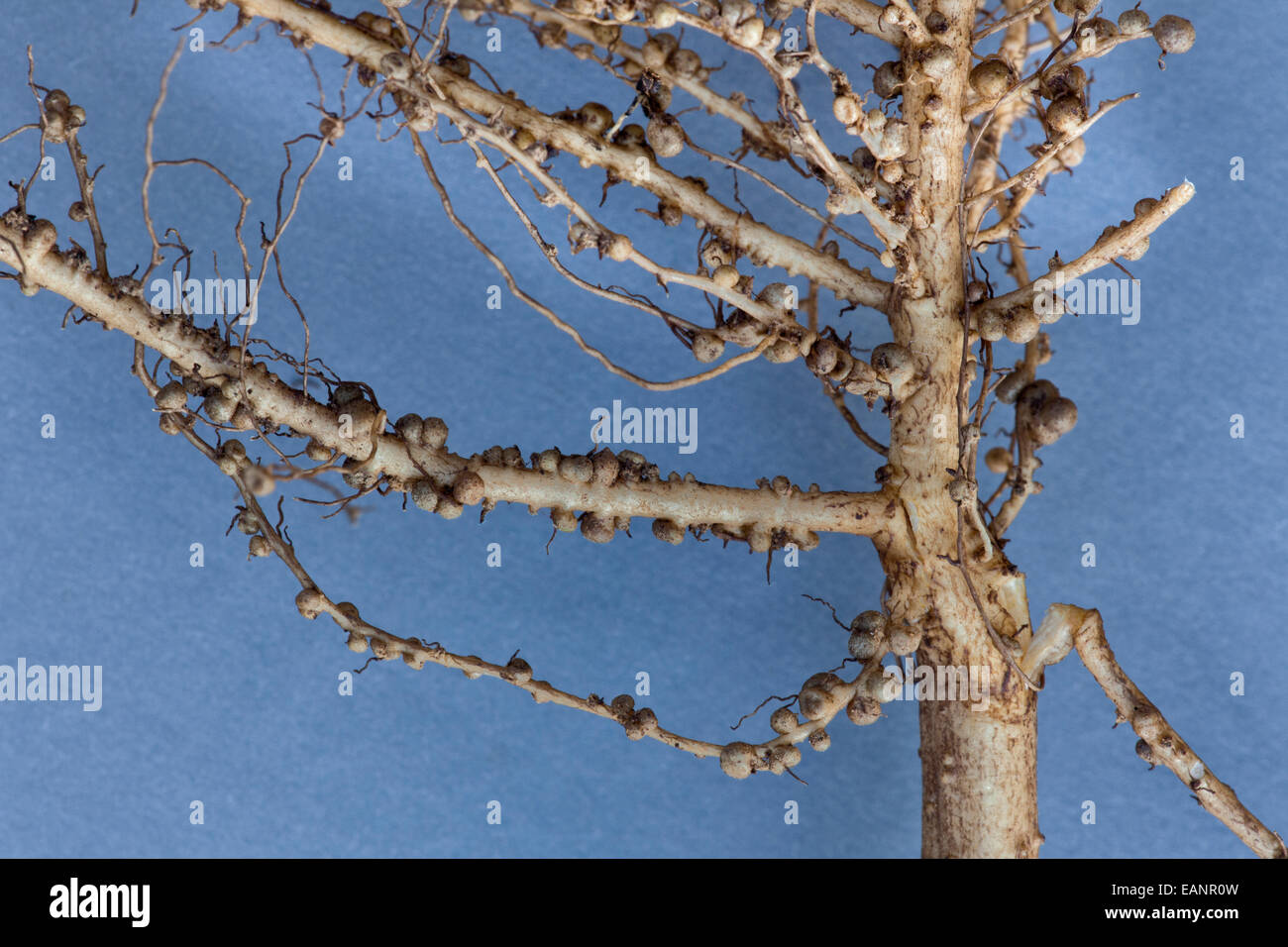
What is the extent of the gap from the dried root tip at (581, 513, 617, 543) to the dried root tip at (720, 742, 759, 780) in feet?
1.06

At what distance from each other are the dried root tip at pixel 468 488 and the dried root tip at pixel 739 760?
1.54 ft

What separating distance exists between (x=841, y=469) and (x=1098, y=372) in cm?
51

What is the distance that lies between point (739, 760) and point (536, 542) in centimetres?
71

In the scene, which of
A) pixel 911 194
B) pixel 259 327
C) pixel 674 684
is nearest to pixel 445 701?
pixel 674 684

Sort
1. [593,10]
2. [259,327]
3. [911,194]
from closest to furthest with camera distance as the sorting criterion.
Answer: [593,10], [911,194], [259,327]

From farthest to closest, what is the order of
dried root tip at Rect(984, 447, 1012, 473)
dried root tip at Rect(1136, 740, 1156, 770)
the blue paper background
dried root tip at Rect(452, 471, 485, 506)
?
the blue paper background → dried root tip at Rect(984, 447, 1012, 473) → dried root tip at Rect(1136, 740, 1156, 770) → dried root tip at Rect(452, 471, 485, 506)

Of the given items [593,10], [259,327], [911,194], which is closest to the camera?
[593,10]

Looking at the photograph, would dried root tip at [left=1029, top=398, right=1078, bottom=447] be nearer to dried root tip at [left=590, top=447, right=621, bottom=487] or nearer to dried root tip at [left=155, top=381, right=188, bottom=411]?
dried root tip at [left=590, top=447, right=621, bottom=487]

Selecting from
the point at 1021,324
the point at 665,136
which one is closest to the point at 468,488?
the point at 665,136

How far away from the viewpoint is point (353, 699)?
6.29 feet

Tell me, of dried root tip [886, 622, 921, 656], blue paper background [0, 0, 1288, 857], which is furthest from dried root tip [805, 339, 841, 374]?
blue paper background [0, 0, 1288, 857]

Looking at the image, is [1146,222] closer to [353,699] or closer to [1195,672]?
[1195,672]

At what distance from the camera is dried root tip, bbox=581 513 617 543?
4.41ft

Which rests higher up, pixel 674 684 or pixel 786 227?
pixel 786 227
